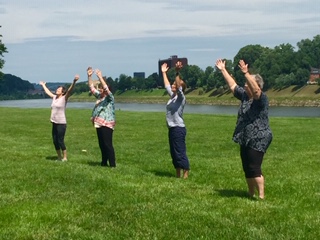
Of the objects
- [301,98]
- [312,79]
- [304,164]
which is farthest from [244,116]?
[312,79]

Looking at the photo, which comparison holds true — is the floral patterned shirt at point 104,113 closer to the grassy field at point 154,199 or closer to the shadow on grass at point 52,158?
the grassy field at point 154,199

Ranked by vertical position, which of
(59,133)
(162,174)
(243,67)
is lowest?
(162,174)

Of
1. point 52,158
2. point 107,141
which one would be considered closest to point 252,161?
point 107,141

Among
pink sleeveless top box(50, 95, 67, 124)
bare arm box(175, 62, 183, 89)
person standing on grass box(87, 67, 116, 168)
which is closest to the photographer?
bare arm box(175, 62, 183, 89)

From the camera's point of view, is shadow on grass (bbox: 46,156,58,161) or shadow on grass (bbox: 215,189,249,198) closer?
shadow on grass (bbox: 215,189,249,198)

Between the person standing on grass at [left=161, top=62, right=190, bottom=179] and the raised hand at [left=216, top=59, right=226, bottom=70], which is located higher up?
the raised hand at [left=216, top=59, right=226, bottom=70]

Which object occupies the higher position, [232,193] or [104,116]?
[104,116]

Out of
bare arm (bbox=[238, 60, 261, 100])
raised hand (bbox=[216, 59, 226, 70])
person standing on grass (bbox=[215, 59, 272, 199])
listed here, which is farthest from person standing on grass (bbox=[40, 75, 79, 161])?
bare arm (bbox=[238, 60, 261, 100])

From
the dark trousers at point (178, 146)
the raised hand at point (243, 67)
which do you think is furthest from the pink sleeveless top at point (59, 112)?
the raised hand at point (243, 67)

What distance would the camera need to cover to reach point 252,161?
380 inches

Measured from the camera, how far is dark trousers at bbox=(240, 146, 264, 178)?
9641 mm

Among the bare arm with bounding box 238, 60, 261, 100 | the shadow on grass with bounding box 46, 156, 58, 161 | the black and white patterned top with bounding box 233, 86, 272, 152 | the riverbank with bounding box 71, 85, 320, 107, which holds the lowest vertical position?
the riverbank with bounding box 71, 85, 320, 107

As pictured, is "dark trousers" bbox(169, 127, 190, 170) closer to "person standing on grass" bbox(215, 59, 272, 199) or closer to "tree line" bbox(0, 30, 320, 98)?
"person standing on grass" bbox(215, 59, 272, 199)

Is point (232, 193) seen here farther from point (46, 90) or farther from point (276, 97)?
point (276, 97)
